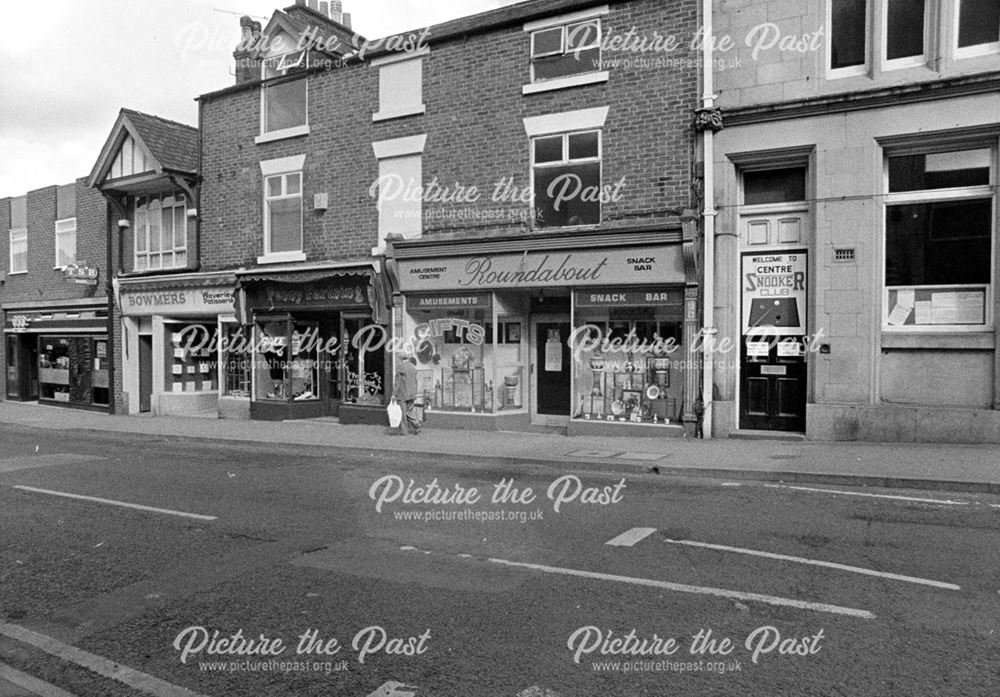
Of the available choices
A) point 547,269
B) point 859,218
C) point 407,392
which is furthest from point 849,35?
point 407,392

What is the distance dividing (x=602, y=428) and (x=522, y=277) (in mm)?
3229

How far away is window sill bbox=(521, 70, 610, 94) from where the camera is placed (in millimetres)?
14281

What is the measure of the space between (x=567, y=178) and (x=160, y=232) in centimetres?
1228

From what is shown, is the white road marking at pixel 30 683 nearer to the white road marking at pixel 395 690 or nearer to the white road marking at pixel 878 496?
the white road marking at pixel 395 690

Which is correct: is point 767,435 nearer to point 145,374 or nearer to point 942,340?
point 942,340

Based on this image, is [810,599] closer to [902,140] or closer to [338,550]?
[338,550]

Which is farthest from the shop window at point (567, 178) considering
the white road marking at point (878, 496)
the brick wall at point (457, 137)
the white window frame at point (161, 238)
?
the white window frame at point (161, 238)

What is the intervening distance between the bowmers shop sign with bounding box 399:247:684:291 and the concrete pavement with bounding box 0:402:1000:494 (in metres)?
2.87

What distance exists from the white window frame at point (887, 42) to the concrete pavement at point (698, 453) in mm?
5917

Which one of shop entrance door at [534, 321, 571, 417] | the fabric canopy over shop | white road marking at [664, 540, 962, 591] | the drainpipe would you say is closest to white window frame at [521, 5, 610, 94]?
the drainpipe

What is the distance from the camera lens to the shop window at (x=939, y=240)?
1179cm

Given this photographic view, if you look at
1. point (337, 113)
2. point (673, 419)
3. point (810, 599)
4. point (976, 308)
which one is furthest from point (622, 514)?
point (337, 113)

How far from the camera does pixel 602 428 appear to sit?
46.6 ft

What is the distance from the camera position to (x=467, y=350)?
52.9ft
